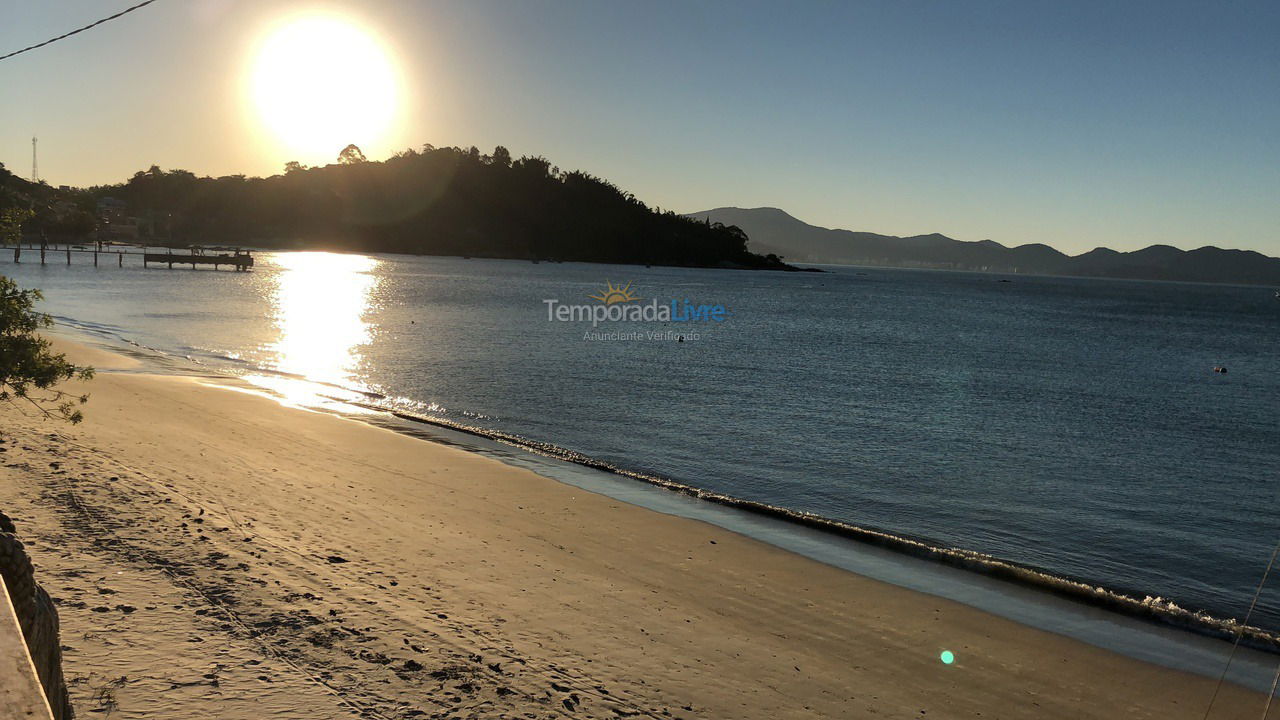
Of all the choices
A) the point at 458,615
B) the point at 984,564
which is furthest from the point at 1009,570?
the point at 458,615

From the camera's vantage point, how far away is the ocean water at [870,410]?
14516 mm

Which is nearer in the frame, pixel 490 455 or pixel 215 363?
pixel 490 455

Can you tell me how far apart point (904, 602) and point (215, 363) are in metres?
26.8

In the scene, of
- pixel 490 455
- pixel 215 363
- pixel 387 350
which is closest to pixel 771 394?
pixel 490 455

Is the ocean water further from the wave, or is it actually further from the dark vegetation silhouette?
the dark vegetation silhouette

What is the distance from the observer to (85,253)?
127m

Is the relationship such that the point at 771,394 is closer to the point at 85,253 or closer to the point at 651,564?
the point at 651,564

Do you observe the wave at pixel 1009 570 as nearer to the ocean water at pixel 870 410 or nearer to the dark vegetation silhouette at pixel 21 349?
the ocean water at pixel 870 410

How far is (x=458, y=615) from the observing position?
296 inches

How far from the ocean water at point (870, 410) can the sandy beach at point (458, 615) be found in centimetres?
420

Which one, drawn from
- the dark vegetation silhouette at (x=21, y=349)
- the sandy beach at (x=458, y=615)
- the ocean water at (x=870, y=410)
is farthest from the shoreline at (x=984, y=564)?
the dark vegetation silhouette at (x=21, y=349)

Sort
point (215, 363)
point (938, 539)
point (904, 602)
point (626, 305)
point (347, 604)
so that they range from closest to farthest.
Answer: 1. point (347, 604)
2. point (904, 602)
3. point (938, 539)
4. point (215, 363)
5. point (626, 305)

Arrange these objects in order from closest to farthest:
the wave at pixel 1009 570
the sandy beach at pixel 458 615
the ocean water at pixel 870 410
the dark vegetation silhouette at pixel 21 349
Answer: the sandy beach at pixel 458 615 → the dark vegetation silhouette at pixel 21 349 → the wave at pixel 1009 570 → the ocean water at pixel 870 410

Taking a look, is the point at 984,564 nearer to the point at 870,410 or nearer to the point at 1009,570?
the point at 1009,570
